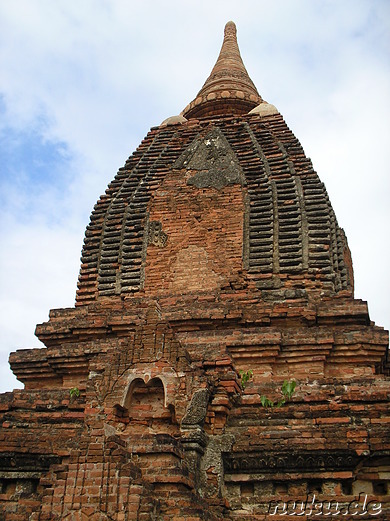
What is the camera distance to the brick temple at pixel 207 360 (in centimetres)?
818

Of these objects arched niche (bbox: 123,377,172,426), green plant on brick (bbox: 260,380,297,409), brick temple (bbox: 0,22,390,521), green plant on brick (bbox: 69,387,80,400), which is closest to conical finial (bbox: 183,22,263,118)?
brick temple (bbox: 0,22,390,521)

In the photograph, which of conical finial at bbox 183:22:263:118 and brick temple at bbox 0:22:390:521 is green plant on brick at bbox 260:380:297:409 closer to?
brick temple at bbox 0:22:390:521

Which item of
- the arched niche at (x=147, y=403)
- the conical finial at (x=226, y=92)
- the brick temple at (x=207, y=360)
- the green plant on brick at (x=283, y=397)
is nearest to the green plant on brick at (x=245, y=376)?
the brick temple at (x=207, y=360)

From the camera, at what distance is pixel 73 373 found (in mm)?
12156

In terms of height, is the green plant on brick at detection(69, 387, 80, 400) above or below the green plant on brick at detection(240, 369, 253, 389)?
below

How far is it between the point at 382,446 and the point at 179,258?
630 cm

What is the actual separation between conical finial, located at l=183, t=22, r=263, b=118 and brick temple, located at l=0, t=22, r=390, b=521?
8.14 feet

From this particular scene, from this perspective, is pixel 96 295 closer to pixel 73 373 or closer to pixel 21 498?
pixel 73 373

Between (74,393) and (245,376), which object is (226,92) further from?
(74,393)

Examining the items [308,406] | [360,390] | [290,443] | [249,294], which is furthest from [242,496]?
[249,294]

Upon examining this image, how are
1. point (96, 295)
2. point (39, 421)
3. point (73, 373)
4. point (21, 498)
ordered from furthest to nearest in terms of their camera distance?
point (96, 295) < point (73, 373) < point (39, 421) < point (21, 498)

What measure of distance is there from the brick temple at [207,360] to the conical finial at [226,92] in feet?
8.14

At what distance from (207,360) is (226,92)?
11.1 m

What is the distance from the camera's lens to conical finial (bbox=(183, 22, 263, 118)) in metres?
19.0
